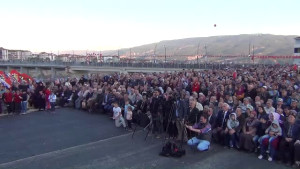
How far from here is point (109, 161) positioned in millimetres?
7086

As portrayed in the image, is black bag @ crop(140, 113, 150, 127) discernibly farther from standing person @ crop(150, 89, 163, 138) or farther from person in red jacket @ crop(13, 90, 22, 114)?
person in red jacket @ crop(13, 90, 22, 114)

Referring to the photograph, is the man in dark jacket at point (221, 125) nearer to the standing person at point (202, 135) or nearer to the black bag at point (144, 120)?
the standing person at point (202, 135)

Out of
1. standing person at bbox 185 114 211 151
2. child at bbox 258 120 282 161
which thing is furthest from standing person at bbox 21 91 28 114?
child at bbox 258 120 282 161

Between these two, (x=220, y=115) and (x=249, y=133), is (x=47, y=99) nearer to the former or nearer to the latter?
(x=220, y=115)

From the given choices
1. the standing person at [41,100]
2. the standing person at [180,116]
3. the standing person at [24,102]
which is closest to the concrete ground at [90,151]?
the standing person at [180,116]

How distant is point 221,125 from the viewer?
8.41 metres

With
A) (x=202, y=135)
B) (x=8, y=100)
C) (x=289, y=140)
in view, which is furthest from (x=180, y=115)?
(x=8, y=100)

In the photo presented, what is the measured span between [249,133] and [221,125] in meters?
0.90

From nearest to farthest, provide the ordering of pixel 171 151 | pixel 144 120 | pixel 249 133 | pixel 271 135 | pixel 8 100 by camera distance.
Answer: pixel 271 135 → pixel 171 151 → pixel 249 133 → pixel 144 120 → pixel 8 100

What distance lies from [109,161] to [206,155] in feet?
8.03

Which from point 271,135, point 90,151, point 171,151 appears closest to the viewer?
point 271,135

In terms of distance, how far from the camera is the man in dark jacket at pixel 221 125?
27.2 feet

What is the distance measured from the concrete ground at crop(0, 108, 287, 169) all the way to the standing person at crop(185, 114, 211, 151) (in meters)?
0.21

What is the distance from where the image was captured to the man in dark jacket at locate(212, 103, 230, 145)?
8289 millimetres
